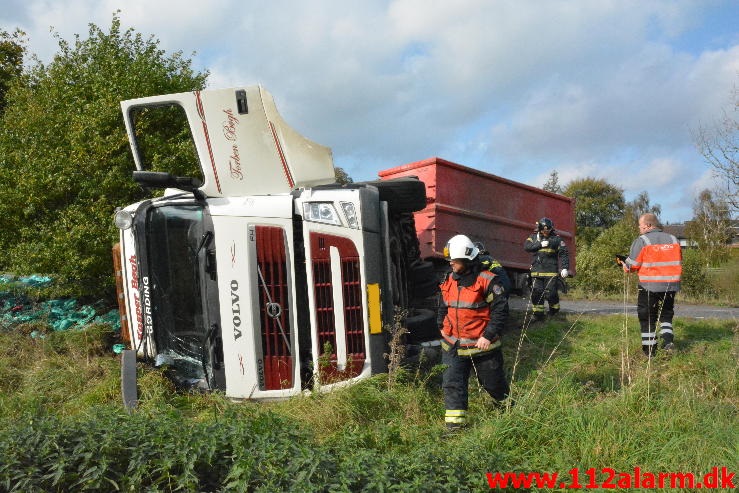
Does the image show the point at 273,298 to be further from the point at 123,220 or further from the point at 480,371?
the point at 480,371

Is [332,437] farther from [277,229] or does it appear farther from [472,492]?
[277,229]

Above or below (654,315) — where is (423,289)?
above

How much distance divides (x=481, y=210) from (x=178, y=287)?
4.24 meters

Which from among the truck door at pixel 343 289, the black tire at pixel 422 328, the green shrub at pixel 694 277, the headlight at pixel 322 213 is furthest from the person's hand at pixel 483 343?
the green shrub at pixel 694 277

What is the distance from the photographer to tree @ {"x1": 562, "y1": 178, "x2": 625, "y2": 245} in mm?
35125

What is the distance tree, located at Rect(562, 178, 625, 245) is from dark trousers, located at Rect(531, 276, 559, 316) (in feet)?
92.0

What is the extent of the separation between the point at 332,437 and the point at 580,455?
Answer: 1410 millimetres

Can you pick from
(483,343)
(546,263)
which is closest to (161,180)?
(483,343)

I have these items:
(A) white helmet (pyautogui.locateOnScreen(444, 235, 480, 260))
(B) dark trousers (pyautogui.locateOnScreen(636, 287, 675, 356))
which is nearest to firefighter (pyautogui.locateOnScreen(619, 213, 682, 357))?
(B) dark trousers (pyautogui.locateOnScreen(636, 287, 675, 356))

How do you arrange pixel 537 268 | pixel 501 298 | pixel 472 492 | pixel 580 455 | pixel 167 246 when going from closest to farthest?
pixel 472 492, pixel 580 455, pixel 501 298, pixel 167 246, pixel 537 268

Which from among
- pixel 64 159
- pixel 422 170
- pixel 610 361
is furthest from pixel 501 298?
pixel 64 159

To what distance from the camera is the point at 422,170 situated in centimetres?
734

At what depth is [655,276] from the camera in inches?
240

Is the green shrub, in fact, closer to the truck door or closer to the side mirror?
the truck door
